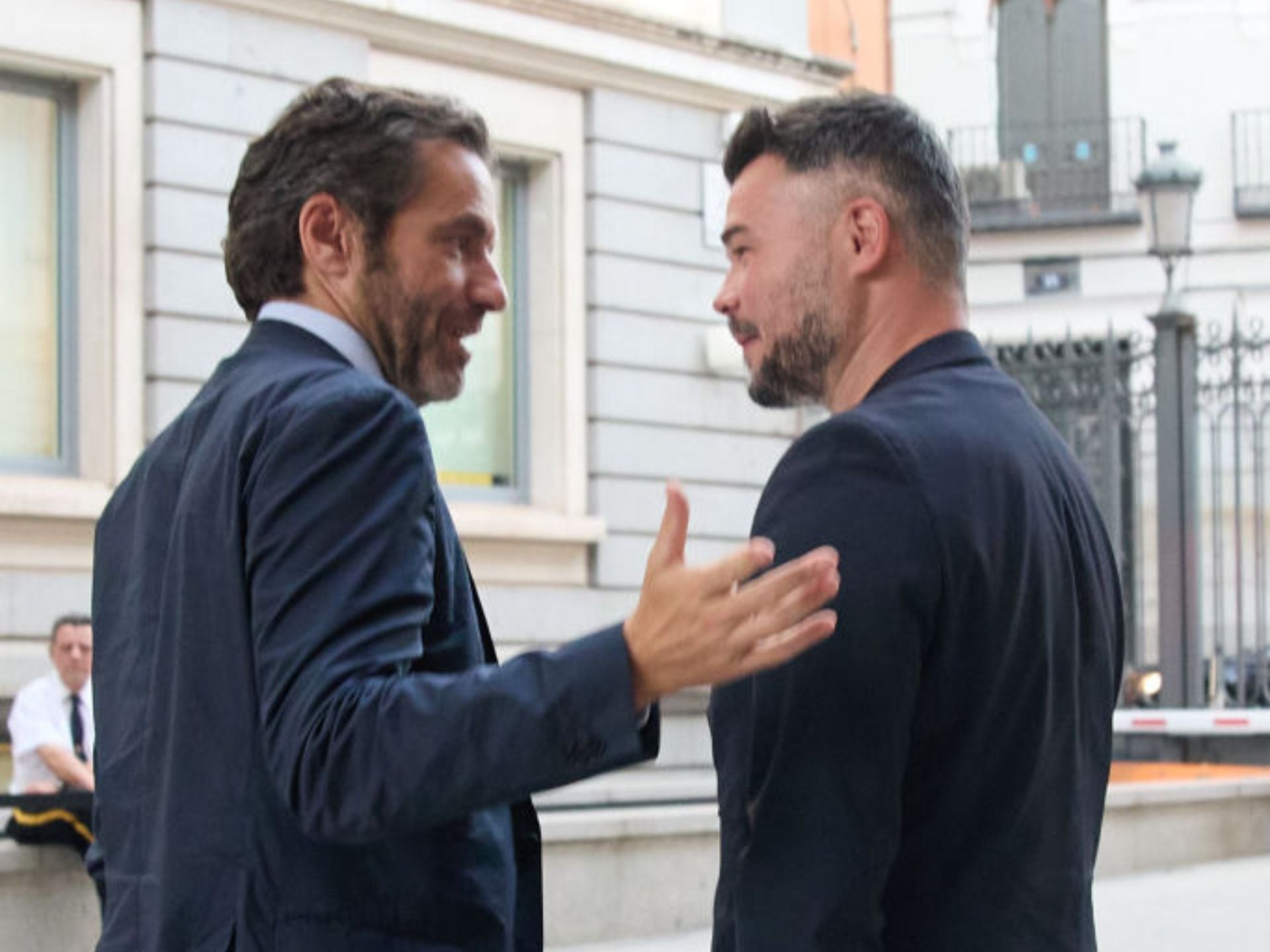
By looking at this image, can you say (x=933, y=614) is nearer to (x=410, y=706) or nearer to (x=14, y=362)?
(x=410, y=706)

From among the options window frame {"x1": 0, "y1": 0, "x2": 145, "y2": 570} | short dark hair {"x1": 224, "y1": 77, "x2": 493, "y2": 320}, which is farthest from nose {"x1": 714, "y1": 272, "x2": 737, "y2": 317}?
window frame {"x1": 0, "y1": 0, "x2": 145, "y2": 570}

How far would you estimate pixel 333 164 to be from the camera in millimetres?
2371

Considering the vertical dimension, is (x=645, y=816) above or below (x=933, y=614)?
below

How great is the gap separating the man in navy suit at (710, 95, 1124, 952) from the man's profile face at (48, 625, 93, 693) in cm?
745

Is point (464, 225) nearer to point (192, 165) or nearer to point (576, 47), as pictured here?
point (192, 165)

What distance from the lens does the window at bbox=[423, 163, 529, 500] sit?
586 inches

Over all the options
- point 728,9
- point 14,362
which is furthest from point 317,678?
point 728,9

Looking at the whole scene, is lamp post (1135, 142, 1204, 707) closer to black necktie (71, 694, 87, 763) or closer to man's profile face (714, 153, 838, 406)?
black necktie (71, 694, 87, 763)

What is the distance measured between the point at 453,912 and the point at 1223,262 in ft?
91.6

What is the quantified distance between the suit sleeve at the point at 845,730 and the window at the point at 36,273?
10.6 metres

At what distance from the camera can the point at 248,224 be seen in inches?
95.7

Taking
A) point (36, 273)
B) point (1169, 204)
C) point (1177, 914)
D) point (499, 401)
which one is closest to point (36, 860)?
point (1177, 914)

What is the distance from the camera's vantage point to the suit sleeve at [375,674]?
1.97 meters

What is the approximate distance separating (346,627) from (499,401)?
13.2 meters
